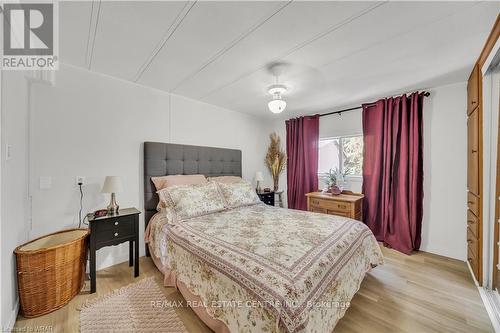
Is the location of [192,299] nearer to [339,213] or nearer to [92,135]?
[92,135]

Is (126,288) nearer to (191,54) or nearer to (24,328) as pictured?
(24,328)

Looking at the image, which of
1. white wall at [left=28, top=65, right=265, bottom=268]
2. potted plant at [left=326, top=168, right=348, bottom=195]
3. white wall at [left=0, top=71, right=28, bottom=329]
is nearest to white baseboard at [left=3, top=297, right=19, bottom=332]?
white wall at [left=0, top=71, right=28, bottom=329]

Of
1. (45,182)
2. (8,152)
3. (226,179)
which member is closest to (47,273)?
(45,182)

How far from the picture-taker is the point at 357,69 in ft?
7.01

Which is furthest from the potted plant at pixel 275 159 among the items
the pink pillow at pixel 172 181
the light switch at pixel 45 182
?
the light switch at pixel 45 182

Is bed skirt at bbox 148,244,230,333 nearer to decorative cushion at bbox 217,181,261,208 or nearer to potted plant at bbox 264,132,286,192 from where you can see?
decorative cushion at bbox 217,181,261,208

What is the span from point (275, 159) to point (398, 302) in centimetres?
303

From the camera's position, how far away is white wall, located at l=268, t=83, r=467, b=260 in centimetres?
252

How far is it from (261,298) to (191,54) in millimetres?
2083

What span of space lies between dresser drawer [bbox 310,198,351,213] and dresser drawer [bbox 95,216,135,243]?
2.71 meters

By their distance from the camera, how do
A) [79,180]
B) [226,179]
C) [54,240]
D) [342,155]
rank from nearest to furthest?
[54,240] → [79,180] → [226,179] → [342,155]

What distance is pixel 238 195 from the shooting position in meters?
2.78

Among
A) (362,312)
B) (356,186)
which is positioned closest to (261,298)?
(362,312)

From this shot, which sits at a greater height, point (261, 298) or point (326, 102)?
point (326, 102)
